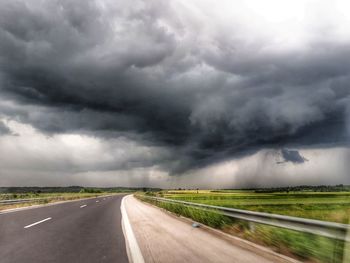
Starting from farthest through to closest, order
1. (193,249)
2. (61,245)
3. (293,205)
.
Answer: (293,205) → (61,245) → (193,249)

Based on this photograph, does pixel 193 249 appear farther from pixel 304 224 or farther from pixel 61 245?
pixel 61 245

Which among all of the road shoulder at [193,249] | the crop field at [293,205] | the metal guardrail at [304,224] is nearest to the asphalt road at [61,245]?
the road shoulder at [193,249]

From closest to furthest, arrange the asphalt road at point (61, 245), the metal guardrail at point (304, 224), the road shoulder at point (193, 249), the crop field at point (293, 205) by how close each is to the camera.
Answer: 1. the metal guardrail at point (304, 224)
2. the road shoulder at point (193, 249)
3. the asphalt road at point (61, 245)
4. the crop field at point (293, 205)

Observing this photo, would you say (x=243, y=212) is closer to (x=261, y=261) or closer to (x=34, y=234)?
(x=261, y=261)

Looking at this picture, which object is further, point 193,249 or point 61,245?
point 61,245

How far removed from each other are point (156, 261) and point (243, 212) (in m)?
Answer: 3.71

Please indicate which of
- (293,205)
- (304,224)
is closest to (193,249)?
(304,224)

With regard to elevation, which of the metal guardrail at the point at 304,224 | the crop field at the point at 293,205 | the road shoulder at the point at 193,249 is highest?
the metal guardrail at the point at 304,224

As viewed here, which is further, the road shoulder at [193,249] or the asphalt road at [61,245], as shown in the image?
the asphalt road at [61,245]

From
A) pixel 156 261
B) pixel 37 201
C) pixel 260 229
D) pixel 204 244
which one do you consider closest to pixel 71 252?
pixel 156 261

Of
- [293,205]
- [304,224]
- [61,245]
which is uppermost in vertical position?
[304,224]

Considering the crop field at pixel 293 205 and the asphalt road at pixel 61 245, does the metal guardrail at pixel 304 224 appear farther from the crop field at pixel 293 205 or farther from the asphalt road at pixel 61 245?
the asphalt road at pixel 61 245

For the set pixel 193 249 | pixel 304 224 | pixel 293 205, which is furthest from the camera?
pixel 293 205

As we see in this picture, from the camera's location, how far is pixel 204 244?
6992 millimetres
